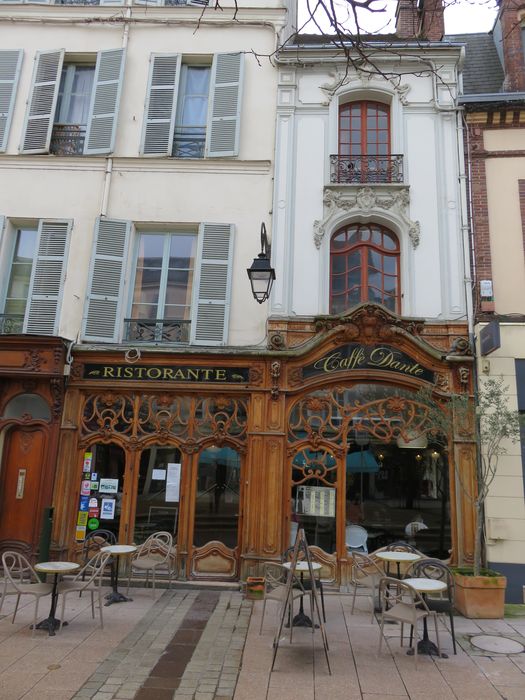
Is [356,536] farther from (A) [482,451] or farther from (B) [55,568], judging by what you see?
(B) [55,568]

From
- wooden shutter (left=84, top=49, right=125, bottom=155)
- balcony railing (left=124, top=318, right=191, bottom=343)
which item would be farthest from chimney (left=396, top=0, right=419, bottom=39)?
balcony railing (left=124, top=318, right=191, bottom=343)

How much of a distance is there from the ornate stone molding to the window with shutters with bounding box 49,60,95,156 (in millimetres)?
4671

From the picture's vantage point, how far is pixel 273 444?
27.7 feet

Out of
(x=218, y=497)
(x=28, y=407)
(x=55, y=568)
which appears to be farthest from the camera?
(x=28, y=407)

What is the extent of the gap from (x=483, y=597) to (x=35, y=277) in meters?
8.36

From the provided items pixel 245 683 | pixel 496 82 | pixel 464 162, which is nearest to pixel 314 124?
pixel 464 162

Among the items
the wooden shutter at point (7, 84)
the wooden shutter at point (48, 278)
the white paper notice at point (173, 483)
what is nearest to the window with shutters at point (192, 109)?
the wooden shutter at point (48, 278)

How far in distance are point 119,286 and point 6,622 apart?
5229mm

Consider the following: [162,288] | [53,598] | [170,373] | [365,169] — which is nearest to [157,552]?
[53,598]

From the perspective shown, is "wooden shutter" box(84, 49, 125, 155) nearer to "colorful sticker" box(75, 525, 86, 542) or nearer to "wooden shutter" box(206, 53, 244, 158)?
"wooden shutter" box(206, 53, 244, 158)

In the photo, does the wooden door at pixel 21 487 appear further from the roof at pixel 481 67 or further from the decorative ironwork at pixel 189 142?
the roof at pixel 481 67

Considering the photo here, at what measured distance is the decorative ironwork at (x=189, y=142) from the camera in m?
10.0

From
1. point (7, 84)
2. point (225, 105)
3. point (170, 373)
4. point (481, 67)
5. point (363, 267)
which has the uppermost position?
point (481, 67)

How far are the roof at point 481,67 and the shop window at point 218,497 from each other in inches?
309
